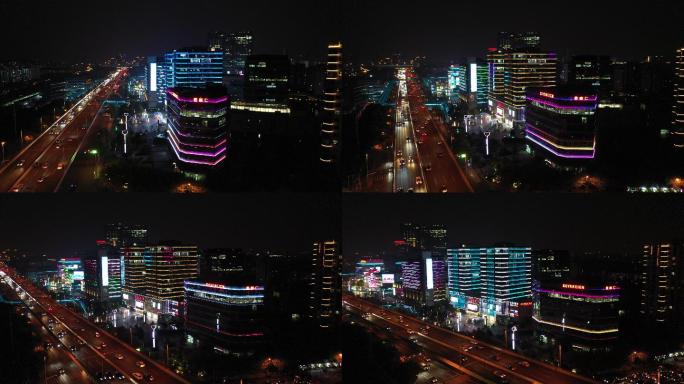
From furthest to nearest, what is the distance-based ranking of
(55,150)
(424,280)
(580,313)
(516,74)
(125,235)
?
(580,313), (424,280), (125,235), (516,74), (55,150)

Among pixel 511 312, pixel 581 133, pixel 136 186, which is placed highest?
pixel 581 133

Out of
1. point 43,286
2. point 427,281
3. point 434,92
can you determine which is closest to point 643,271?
point 427,281

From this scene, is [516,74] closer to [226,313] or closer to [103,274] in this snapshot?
[226,313]

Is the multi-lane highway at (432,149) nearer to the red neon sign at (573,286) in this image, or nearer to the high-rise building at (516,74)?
the high-rise building at (516,74)

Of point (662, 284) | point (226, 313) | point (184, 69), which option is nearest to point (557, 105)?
point (184, 69)

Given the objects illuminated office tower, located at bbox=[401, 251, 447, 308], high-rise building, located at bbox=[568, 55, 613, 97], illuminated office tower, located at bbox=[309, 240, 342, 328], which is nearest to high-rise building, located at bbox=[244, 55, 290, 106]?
illuminated office tower, located at bbox=[309, 240, 342, 328]

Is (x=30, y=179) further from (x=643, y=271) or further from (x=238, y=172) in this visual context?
(x=643, y=271)
